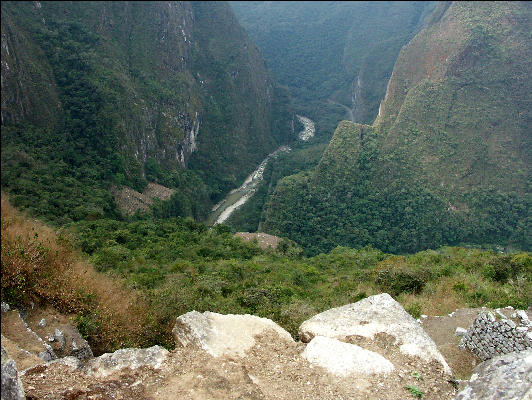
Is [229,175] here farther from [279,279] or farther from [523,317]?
[523,317]

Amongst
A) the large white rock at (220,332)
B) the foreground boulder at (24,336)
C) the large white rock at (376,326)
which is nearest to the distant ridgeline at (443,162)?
the large white rock at (376,326)

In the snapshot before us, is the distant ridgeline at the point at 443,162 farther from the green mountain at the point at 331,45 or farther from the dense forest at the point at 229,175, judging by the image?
the green mountain at the point at 331,45

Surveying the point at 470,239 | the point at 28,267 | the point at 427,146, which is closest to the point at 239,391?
the point at 28,267

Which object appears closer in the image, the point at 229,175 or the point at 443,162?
the point at 443,162

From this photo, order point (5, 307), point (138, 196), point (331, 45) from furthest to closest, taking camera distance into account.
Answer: point (331, 45)
point (138, 196)
point (5, 307)

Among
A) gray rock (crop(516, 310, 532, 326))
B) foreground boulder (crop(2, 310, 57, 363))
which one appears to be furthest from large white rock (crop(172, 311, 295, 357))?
gray rock (crop(516, 310, 532, 326))

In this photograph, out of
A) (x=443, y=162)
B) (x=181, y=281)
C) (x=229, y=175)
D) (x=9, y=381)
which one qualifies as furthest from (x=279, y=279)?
(x=229, y=175)

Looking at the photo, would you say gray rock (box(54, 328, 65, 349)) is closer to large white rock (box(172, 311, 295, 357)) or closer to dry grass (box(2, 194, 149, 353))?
dry grass (box(2, 194, 149, 353))
